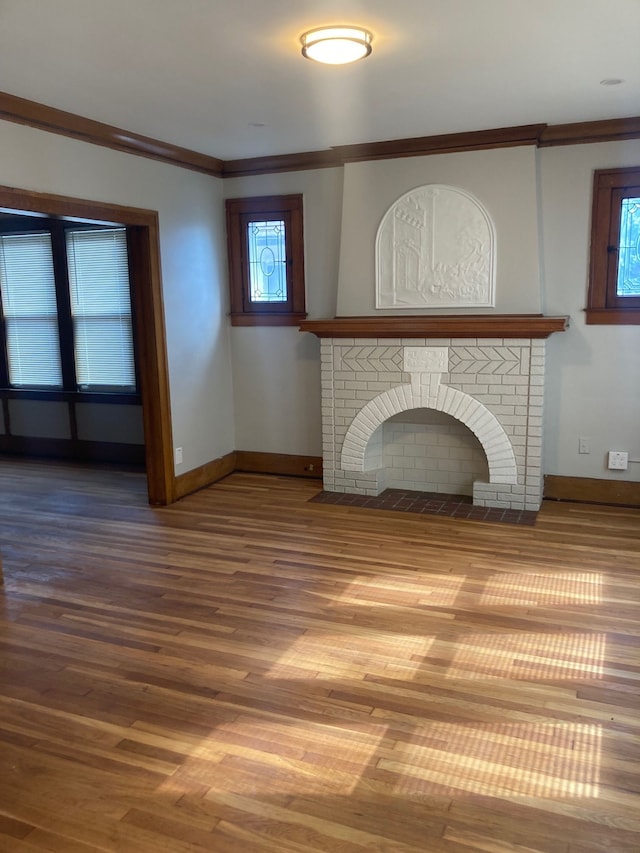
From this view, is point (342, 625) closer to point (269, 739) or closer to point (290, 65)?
point (269, 739)

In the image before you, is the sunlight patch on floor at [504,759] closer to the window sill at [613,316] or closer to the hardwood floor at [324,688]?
the hardwood floor at [324,688]

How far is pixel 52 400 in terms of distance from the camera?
22.3 feet

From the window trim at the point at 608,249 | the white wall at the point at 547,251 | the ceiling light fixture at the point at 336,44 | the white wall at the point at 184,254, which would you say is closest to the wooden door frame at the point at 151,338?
the white wall at the point at 184,254

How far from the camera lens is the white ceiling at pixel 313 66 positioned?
2.61 m

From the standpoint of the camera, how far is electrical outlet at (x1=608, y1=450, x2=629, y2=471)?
15.4 ft

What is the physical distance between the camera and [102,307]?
6.35 m

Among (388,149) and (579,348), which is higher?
(388,149)

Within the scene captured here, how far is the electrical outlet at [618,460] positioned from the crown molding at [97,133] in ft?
12.0

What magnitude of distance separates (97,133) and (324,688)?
11.3 feet

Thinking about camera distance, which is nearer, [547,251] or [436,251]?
[547,251]

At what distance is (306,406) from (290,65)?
2.86 meters

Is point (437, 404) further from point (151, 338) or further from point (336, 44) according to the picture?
point (336, 44)

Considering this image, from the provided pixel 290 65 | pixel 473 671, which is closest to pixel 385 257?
pixel 290 65

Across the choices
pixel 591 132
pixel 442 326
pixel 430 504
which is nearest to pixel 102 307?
pixel 442 326
